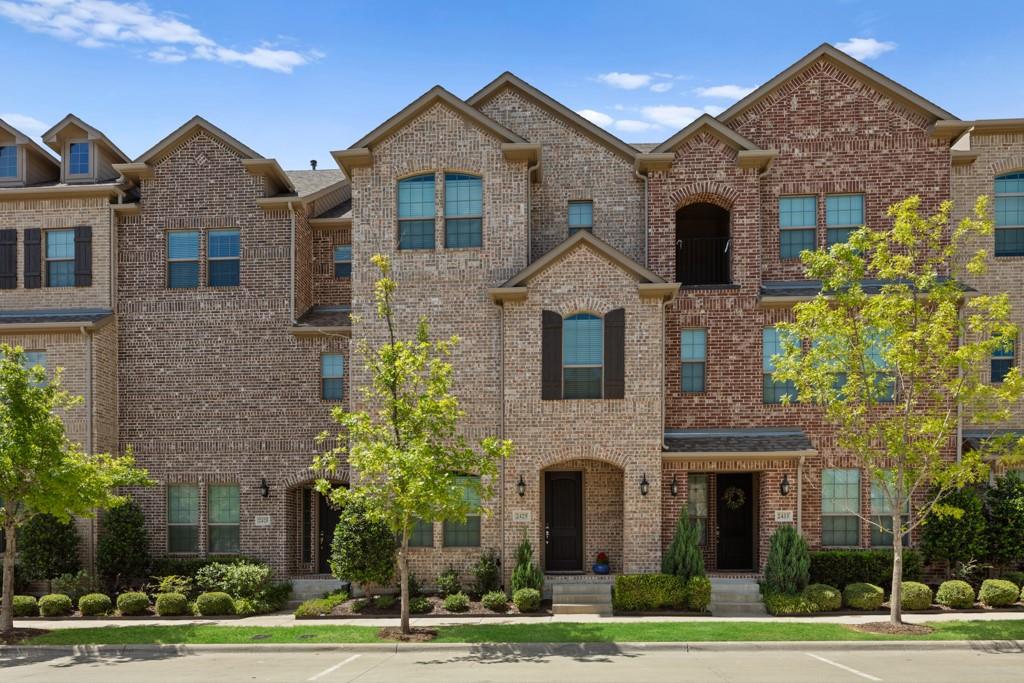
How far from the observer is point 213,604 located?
1941 centimetres

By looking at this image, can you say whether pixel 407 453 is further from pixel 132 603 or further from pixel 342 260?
pixel 342 260

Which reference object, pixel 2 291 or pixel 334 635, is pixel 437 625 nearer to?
pixel 334 635

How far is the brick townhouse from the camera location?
20.2 metres

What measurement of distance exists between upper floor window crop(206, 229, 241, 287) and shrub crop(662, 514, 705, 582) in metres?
13.5

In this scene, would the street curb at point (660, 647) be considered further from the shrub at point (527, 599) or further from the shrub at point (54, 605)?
the shrub at point (54, 605)

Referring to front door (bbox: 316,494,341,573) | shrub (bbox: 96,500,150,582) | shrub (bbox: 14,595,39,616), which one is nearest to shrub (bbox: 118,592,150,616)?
shrub (bbox: 96,500,150,582)

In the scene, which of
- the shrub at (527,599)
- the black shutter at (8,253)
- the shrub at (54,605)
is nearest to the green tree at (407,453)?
the shrub at (527,599)

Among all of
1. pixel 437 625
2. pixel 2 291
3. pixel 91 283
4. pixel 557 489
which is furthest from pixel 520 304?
pixel 2 291

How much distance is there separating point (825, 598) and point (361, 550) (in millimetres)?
10433

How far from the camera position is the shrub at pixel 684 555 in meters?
19.1

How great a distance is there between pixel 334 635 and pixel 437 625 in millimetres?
2230

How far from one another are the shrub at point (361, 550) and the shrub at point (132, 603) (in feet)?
15.6

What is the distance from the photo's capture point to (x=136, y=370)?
22.9 metres

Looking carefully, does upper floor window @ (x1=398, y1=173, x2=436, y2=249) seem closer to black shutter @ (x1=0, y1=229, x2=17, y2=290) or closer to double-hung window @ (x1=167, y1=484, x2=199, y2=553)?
double-hung window @ (x1=167, y1=484, x2=199, y2=553)
